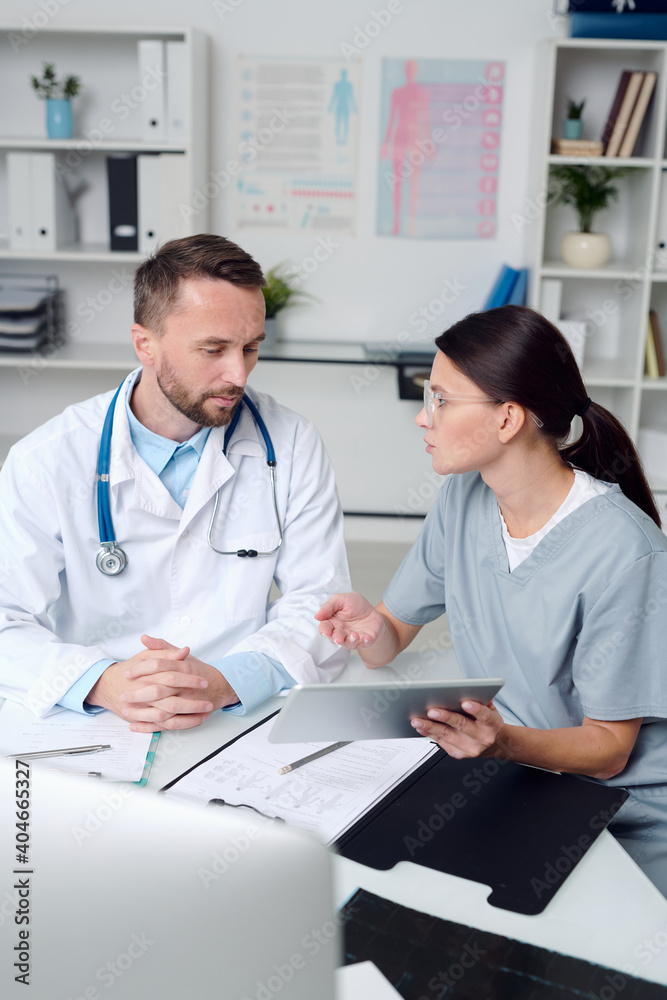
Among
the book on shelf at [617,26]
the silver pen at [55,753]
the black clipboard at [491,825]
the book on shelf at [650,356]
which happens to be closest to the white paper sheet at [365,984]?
the black clipboard at [491,825]

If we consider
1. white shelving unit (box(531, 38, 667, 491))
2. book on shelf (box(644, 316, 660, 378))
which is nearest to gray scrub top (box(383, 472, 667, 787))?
white shelving unit (box(531, 38, 667, 491))

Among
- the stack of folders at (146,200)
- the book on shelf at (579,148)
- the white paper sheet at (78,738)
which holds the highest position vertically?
the book on shelf at (579,148)

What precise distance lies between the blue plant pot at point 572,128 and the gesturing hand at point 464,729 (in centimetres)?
272

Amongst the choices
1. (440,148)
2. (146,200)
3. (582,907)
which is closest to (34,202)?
(146,200)

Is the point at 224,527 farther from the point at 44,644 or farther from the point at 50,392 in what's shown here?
the point at 50,392

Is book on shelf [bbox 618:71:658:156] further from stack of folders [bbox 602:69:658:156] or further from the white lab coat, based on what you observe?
the white lab coat

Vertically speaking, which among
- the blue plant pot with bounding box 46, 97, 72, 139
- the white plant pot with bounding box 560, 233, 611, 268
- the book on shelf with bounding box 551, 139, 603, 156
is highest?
the blue plant pot with bounding box 46, 97, 72, 139

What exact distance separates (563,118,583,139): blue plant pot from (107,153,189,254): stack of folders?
137 cm

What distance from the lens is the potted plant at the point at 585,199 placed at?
125 inches

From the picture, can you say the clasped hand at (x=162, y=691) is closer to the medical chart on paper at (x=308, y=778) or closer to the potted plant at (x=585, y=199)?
the medical chart on paper at (x=308, y=778)

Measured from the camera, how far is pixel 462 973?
29.1 inches

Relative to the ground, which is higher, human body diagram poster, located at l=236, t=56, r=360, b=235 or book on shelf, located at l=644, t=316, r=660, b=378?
human body diagram poster, located at l=236, t=56, r=360, b=235

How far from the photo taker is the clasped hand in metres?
1.15

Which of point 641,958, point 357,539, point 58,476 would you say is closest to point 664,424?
point 357,539
